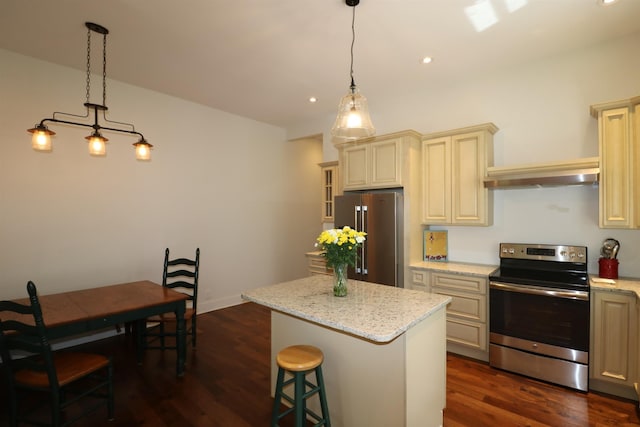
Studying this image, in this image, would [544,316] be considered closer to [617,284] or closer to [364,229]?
[617,284]

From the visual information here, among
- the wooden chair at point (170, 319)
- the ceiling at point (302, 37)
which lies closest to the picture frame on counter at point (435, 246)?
the ceiling at point (302, 37)

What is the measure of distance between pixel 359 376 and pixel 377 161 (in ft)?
8.14

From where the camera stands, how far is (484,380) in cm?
262

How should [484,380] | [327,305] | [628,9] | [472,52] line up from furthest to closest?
[472,52] → [484,380] → [628,9] → [327,305]

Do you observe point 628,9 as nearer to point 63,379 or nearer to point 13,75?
point 63,379

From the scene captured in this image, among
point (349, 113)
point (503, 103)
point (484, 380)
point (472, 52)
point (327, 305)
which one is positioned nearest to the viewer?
point (327, 305)

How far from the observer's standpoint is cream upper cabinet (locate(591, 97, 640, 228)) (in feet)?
7.78

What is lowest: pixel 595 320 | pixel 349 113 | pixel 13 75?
pixel 595 320

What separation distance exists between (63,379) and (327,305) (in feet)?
5.65

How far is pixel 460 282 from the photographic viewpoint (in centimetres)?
303

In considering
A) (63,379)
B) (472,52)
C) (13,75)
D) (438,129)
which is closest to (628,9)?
(472,52)

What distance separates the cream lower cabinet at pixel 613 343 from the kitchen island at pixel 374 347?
1395 millimetres

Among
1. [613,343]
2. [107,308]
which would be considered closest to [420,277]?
[613,343]

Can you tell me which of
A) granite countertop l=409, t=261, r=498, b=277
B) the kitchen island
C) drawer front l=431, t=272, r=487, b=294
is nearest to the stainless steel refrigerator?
granite countertop l=409, t=261, r=498, b=277
